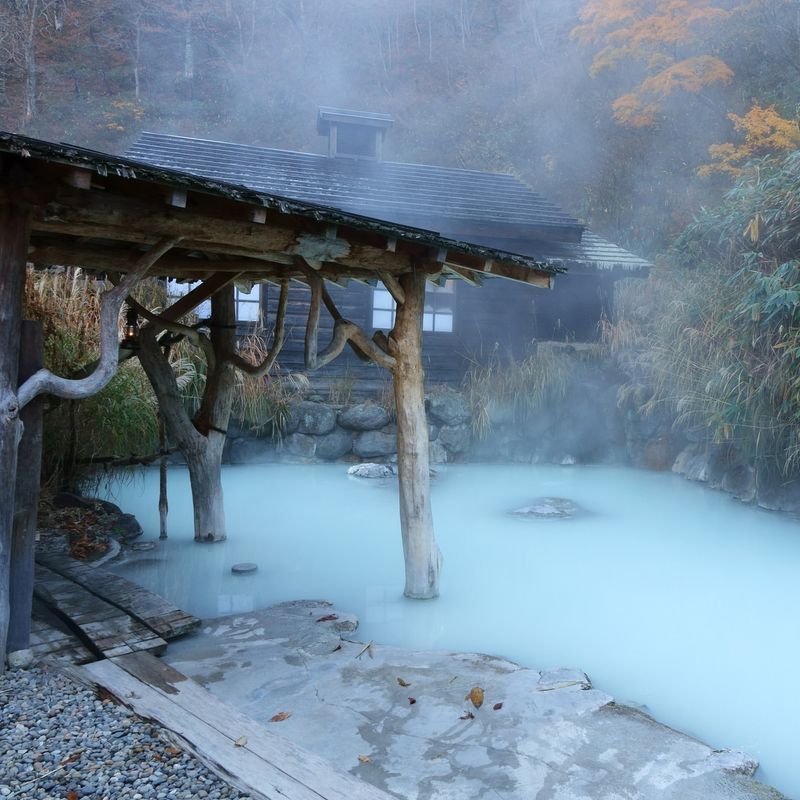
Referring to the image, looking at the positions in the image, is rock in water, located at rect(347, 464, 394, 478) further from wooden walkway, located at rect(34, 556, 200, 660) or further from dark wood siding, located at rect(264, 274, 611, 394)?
wooden walkway, located at rect(34, 556, 200, 660)

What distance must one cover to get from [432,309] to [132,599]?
843cm

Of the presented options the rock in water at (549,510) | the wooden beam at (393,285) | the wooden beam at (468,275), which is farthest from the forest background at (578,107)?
the wooden beam at (393,285)

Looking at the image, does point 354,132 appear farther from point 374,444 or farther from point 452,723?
point 452,723

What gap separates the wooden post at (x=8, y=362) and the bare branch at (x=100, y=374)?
70 mm

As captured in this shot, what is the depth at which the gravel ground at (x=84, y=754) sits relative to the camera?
2.15 meters

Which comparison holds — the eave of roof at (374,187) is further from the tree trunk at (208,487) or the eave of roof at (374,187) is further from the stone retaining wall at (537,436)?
the tree trunk at (208,487)

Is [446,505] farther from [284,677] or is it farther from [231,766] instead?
[231,766]

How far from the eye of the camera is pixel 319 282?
163 inches

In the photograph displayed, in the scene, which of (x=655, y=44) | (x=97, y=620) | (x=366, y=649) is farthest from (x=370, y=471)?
(x=655, y=44)

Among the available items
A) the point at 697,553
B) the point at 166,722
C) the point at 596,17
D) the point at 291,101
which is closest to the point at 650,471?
the point at 697,553

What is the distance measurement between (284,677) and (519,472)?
6418 mm

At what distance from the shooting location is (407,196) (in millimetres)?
11172

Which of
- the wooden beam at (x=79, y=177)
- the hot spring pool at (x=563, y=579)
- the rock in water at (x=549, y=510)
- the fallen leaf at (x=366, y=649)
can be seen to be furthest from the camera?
the rock in water at (x=549, y=510)

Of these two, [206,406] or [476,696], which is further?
[206,406]
